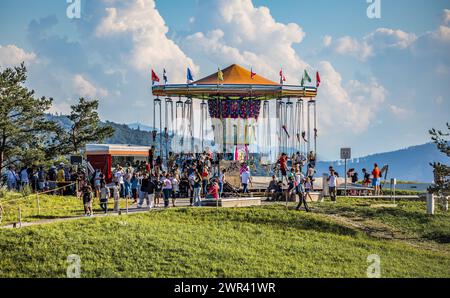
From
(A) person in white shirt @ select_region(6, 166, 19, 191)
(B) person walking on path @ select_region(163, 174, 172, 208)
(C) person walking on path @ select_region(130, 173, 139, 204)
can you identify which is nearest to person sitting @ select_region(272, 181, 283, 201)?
(B) person walking on path @ select_region(163, 174, 172, 208)

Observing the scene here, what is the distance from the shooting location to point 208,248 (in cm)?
2447

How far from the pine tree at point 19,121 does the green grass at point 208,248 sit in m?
17.5

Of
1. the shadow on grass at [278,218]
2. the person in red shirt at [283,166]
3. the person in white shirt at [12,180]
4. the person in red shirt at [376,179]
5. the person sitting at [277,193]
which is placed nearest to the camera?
the shadow on grass at [278,218]

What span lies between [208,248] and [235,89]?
744 inches

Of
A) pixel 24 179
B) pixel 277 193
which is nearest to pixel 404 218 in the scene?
pixel 277 193

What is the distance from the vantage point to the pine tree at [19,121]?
43406 millimetres

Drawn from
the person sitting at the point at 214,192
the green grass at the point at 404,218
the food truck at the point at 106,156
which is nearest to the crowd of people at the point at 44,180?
the food truck at the point at 106,156

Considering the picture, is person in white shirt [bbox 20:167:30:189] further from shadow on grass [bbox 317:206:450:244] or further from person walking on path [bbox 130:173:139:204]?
shadow on grass [bbox 317:206:450:244]

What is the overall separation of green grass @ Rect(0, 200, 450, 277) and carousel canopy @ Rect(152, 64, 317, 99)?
13.2 meters

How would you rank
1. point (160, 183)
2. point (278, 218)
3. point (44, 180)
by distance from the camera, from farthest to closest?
point (44, 180), point (160, 183), point (278, 218)

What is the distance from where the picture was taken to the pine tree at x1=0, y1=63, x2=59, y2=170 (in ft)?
142

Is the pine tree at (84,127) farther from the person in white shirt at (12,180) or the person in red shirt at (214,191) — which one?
the person in red shirt at (214,191)

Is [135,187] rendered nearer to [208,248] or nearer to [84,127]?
[208,248]

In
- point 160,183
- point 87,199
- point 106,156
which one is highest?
point 106,156
